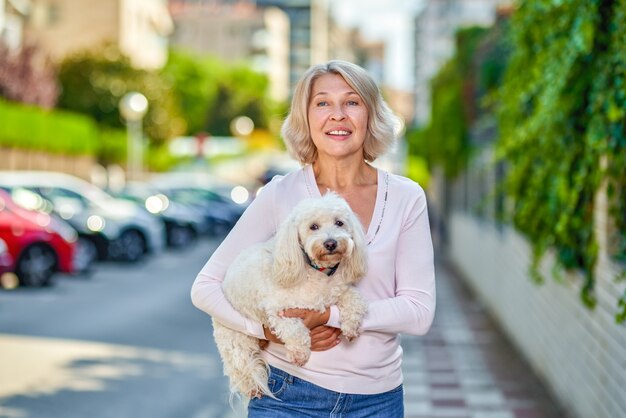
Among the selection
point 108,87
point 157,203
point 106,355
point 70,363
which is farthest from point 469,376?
point 108,87

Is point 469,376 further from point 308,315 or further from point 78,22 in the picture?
point 78,22

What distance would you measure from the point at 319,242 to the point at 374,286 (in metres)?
0.33

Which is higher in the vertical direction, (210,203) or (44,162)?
(44,162)

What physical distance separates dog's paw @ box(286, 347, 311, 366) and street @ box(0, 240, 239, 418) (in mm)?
4632

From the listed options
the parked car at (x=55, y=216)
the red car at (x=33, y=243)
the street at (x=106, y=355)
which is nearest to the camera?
the street at (x=106, y=355)

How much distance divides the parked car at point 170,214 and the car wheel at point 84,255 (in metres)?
4.79

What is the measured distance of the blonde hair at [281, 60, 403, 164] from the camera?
3170 millimetres

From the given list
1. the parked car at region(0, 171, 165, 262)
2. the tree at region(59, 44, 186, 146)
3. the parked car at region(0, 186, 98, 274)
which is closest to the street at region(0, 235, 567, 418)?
the parked car at region(0, 186, 98, 274)

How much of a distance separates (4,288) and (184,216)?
38.5ft

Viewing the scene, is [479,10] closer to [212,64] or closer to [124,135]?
[212,64]

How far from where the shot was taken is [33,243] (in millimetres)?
16062

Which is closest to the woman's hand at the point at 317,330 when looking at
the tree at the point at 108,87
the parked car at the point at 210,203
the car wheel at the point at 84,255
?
the car wheel at the point at 84,255

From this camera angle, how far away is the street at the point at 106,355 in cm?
785

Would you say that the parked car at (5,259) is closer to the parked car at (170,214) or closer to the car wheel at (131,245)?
the car wheel at (131,245)
